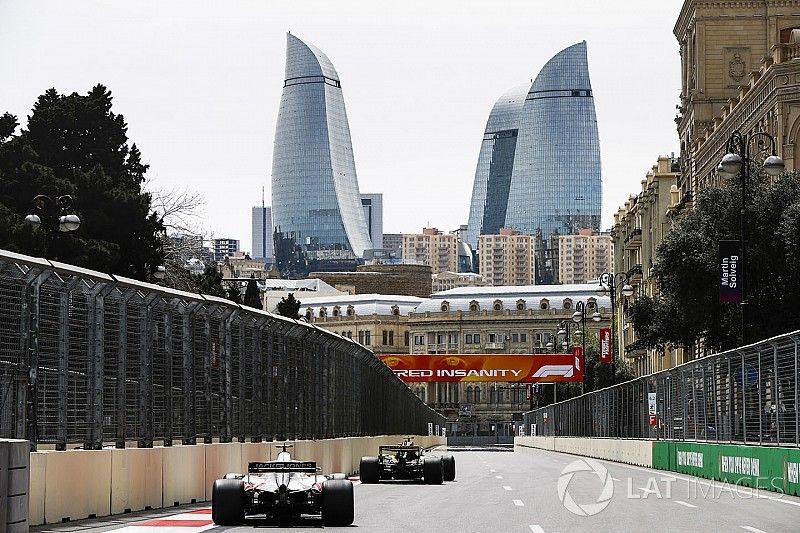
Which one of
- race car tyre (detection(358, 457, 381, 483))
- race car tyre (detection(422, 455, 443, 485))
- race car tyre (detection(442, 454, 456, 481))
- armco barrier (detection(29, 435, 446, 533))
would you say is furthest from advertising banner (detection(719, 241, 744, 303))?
armco barrier (detection(29, 435, 446, 533))

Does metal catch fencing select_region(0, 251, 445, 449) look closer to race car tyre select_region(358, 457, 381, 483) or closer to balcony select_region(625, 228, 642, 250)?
race car tyre select_region(358, 457, 381, 483)

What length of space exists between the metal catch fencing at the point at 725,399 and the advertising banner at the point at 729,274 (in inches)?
111

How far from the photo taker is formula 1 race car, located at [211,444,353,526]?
716 inches

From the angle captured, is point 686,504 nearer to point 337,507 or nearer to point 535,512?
point 535,512

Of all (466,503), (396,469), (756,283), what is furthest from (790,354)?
(756,283)

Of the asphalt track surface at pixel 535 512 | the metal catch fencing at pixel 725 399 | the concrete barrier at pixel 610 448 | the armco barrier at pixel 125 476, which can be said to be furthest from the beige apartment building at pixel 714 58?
the armco barrier at pixel 125 476

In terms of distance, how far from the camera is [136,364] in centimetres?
2103

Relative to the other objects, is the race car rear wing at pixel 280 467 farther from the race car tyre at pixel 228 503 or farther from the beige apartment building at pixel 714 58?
the beige apartment building at pixel 714 58

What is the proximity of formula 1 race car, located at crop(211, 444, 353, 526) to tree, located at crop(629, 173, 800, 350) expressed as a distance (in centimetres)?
3425

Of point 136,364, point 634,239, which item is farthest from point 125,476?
point 634,239

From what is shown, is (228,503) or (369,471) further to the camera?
(369,471)

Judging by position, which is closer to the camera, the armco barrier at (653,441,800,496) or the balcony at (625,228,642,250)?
the armco barrier at (653,441,800,496)

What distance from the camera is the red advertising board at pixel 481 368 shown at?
108 metres

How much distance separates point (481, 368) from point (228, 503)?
3698 inches
